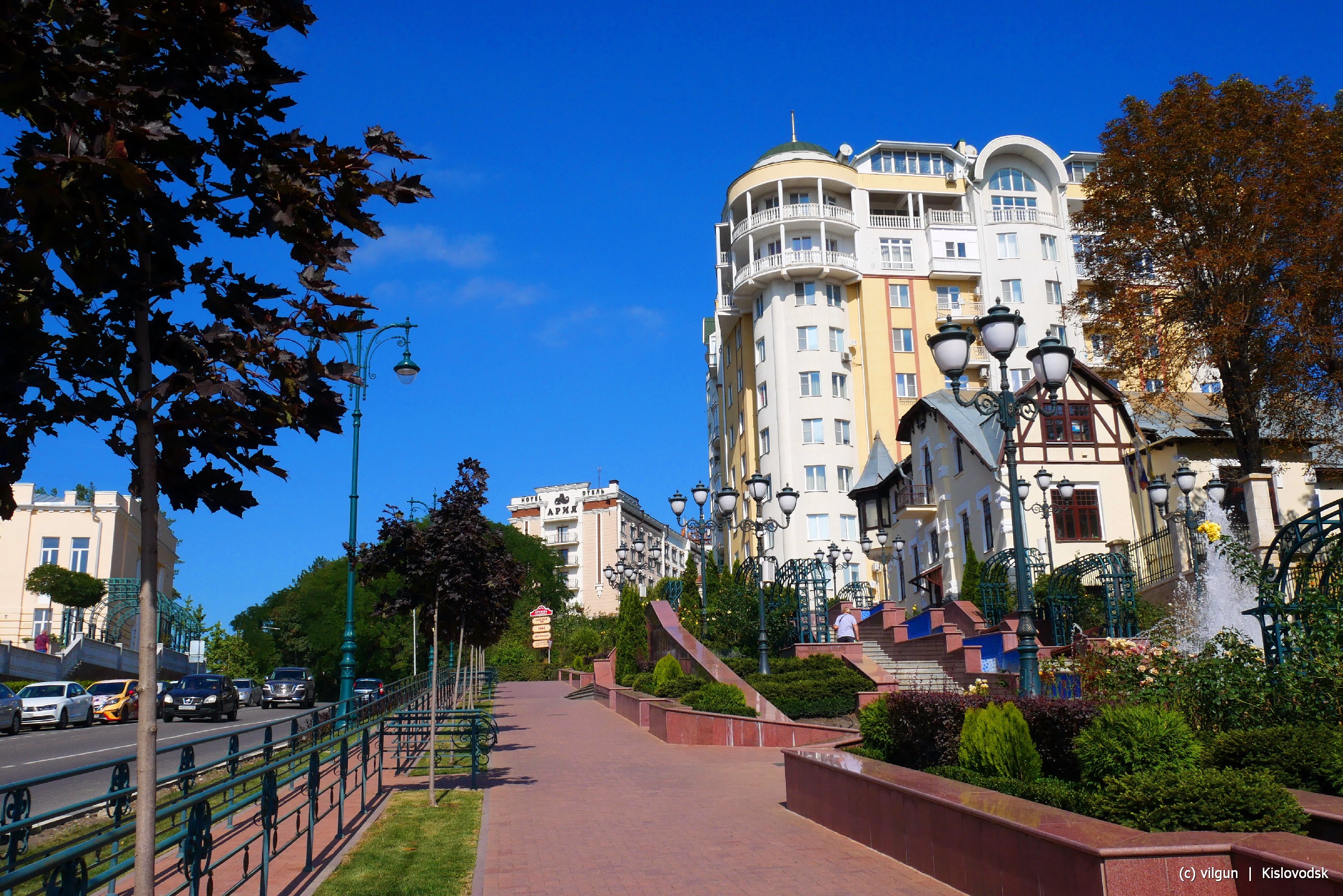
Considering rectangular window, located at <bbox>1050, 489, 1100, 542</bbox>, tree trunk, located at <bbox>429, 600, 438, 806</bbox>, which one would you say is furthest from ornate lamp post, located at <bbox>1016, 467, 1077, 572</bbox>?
tree trunk, located at <bbox>429, 600, 438, 806</bbox>

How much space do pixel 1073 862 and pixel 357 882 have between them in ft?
17.4

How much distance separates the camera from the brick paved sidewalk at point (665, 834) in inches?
312

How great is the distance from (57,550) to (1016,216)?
190 feet

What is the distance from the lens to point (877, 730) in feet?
40.1

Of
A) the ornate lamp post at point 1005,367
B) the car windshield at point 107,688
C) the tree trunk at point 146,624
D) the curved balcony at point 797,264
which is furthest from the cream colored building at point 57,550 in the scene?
the tree trunk at point 146,624

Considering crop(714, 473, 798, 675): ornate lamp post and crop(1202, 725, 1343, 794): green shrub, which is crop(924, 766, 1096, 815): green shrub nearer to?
crop(1202, 725, 1343, 794): green shrub

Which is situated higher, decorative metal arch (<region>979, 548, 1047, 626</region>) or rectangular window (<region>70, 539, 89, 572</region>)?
rectangular window (<region>70, 539, 89, 572</region>)

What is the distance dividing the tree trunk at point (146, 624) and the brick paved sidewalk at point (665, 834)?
4.13 metres

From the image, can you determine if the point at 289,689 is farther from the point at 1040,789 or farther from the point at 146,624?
the point at 146,624

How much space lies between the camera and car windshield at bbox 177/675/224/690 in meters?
31.2

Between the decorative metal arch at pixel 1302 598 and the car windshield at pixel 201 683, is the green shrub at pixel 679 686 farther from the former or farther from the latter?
the car windshield at pixel 201 683

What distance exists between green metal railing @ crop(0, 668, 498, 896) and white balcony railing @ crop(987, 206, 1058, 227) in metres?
51.8

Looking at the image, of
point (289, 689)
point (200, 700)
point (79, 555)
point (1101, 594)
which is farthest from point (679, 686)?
point (79, 555)

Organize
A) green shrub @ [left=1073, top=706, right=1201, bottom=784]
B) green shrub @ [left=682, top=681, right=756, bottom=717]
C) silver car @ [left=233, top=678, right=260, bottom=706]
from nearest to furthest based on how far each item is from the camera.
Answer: green shrub @ [left=1073, top=706, right=1201, bottom=784] < green shrub @ [left=682, top=681, right=756, bottom=717] < silver car @ [left=233, top=678, right=260, bottom=706]
